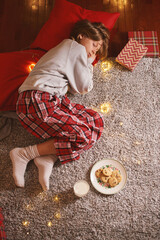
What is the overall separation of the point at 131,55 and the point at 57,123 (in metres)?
0.83

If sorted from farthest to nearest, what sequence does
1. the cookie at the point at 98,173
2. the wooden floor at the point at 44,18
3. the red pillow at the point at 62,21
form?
the wooden floor at the point at 44,18 < the red pillow at the point at 62,21 < the cookie at the point at 98,173

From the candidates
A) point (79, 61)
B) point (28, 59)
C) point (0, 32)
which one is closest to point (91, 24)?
point (79, 61)

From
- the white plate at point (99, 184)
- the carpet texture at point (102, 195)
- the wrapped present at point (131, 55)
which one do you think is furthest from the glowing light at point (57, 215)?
the wrapped present at point (131, 55)

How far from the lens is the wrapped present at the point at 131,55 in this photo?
1.59 m

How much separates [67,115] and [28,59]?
51 cm

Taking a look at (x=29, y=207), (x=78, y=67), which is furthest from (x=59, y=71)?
(x=29, y=207)

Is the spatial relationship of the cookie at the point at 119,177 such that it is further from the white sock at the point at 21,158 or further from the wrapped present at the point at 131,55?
the wrapped present at the point at 131,55

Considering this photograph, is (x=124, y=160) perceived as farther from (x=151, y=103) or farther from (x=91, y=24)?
(x=91, y=24)

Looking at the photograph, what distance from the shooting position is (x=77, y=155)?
1.32 m

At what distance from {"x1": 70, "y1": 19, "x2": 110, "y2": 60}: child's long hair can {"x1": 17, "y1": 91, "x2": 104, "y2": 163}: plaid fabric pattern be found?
0.48 m

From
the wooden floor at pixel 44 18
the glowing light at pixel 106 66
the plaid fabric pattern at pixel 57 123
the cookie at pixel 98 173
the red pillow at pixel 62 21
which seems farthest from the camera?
the wooden floor at pixel 44 18

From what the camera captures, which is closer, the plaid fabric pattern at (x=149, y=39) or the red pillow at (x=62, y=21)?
the red pillow at (x=62, y=21)

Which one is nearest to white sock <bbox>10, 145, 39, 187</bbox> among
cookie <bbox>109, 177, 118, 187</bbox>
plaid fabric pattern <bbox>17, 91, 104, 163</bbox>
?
plaid fabric pattern <bbox>17, 91, 104, 163</bbox>

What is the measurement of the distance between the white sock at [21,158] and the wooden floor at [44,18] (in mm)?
893
